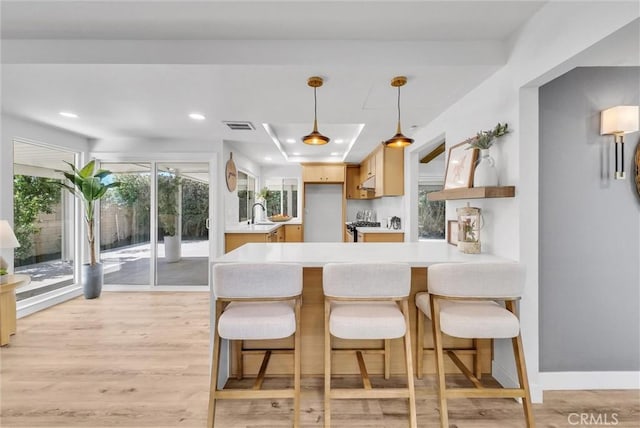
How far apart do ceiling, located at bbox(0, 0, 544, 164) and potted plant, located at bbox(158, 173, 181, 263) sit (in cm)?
184

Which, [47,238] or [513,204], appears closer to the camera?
[513,204]

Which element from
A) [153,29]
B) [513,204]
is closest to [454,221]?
[513,204]

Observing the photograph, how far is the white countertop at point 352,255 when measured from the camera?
6.42ft

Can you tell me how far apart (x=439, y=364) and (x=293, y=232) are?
4986mm

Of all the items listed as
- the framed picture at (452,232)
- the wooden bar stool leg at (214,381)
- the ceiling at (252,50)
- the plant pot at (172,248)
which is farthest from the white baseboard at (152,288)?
the framed picture at (452,232)

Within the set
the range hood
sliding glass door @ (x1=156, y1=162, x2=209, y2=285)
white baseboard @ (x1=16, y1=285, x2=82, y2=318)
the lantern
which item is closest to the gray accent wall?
the lantern

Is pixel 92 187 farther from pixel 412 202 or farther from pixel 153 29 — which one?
pixel 412 202

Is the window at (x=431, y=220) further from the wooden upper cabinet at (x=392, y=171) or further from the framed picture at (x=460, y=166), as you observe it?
the framed picture at (x=460, y=166)

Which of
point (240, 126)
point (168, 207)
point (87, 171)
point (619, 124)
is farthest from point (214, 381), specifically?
point (87, 171)

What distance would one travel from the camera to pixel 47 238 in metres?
3.91

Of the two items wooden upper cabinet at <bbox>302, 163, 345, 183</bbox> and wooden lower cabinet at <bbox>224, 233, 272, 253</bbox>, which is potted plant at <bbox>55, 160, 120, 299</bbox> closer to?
wooden lower cabinet at <bbox>224, 233, 272, 253</bbox>

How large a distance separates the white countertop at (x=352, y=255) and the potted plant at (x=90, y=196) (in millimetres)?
2939

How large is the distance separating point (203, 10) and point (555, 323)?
3143 mm

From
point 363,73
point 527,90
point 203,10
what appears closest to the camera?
point 203,10
